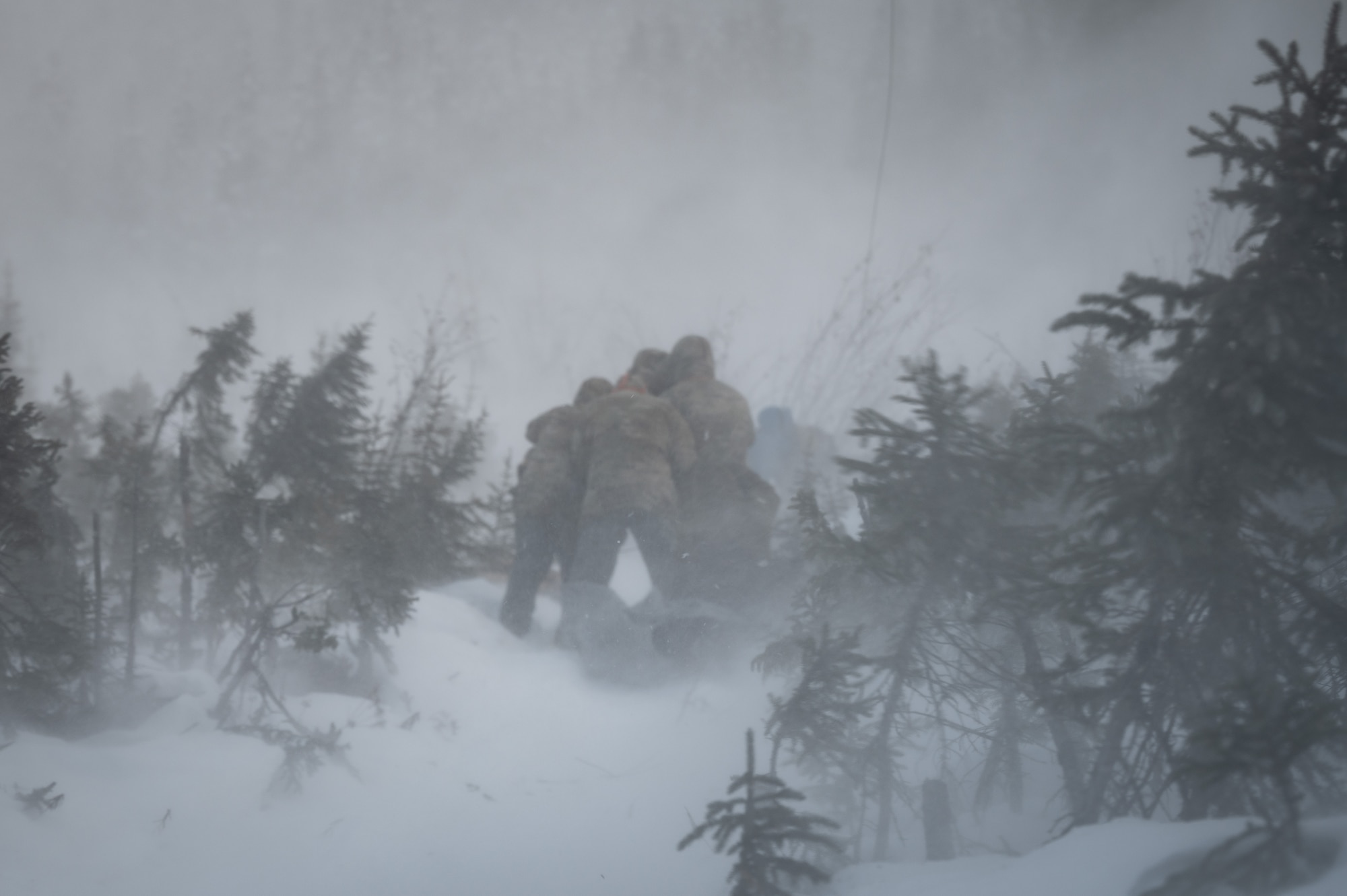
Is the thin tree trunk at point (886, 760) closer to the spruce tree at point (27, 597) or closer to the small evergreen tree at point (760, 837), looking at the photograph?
the small evergreen tree at point (760, 837)

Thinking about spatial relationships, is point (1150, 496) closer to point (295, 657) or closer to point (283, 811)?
point (283, 811)

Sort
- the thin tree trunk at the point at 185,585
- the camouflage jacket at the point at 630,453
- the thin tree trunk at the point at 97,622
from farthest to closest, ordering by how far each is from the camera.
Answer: the camouflage jacket at the point at 630,453
the thin tree trunk at the point at 185,585
the thin tree trunk at the point at 97,622

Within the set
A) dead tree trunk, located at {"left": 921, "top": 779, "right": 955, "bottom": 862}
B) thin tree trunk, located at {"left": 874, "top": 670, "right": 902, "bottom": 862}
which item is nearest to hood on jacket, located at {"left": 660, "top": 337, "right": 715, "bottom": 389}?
Answer: thin tree trunk, located at {"left": 874, "top": 670, "right": 902, "bottom": 862}

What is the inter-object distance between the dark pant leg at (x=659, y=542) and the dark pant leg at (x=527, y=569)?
183 centimetres

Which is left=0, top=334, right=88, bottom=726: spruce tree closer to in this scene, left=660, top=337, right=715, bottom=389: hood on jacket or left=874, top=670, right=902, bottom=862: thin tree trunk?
left=874, top=670, right=902, bottom=862: thin tree trunk

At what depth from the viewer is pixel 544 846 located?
227 inches

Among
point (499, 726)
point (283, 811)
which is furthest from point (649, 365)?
point (283, 811)

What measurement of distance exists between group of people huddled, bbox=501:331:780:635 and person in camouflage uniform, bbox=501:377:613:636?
0.06ft

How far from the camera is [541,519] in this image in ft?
40.0

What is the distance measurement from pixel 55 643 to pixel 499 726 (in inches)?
172

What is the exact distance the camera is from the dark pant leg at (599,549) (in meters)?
11.2

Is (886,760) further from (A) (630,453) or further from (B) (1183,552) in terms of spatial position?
(A) (630,453)

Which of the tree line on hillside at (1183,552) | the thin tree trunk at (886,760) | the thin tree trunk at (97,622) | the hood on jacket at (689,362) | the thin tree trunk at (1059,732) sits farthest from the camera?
the hood on jacket at (689,362)

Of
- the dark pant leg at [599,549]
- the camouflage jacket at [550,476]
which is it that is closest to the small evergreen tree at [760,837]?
the dark pant leg at [599,549]
